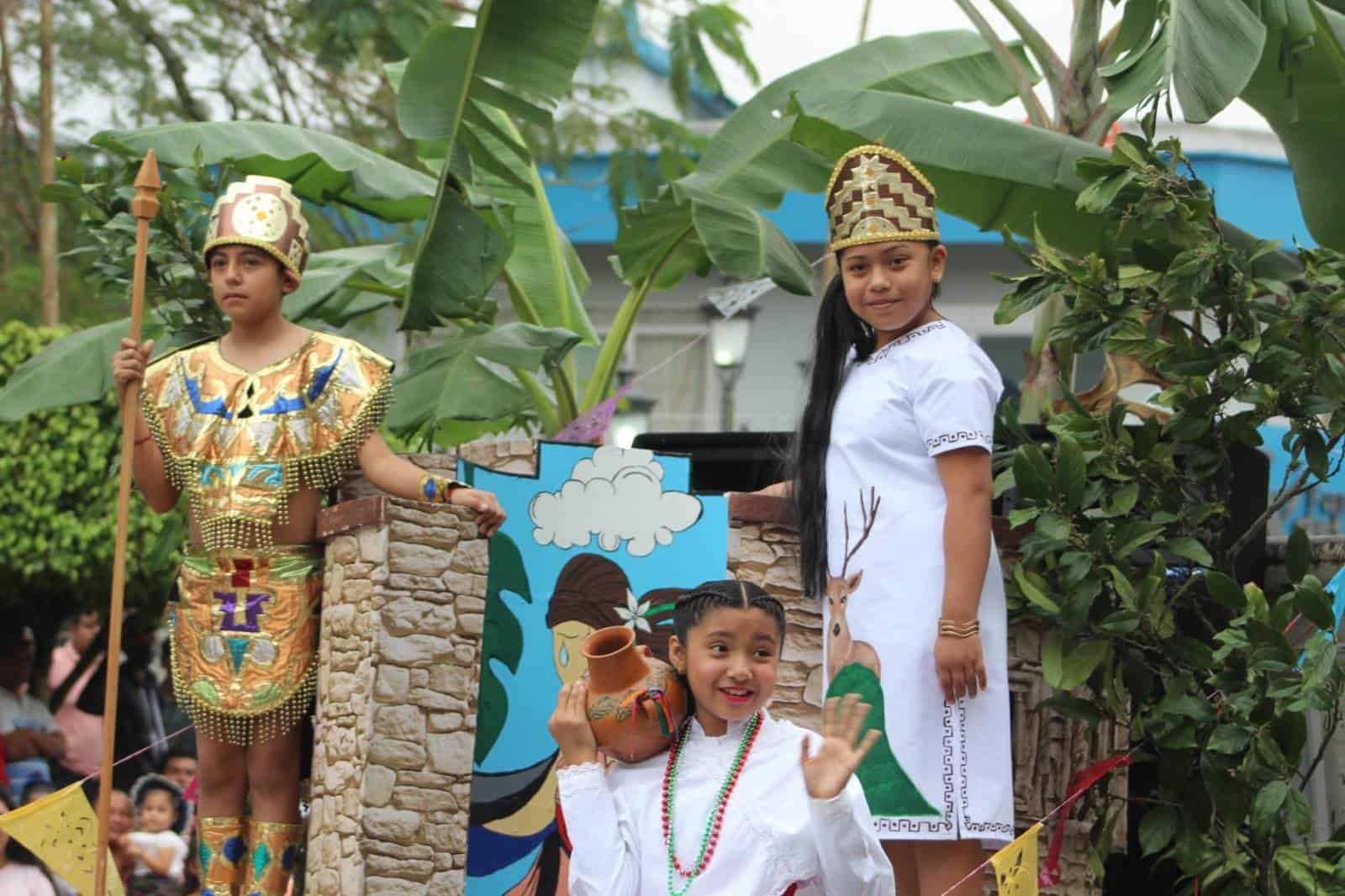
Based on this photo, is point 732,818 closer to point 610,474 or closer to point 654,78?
point 610,474

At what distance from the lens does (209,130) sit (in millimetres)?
7695

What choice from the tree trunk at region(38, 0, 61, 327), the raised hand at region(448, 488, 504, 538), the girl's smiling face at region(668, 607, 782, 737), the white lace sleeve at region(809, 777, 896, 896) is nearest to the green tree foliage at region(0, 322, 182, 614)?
the tree trunk at region(38, 0, 61, 327)

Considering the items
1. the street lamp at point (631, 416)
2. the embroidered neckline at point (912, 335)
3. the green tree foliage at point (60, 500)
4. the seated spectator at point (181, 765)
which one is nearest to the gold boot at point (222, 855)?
the embroidered neckline at point (912, 335)

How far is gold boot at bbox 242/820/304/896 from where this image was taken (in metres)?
5.24

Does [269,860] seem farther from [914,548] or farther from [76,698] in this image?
[76,698]

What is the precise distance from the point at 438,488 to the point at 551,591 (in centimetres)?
77

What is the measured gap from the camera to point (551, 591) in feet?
19.1

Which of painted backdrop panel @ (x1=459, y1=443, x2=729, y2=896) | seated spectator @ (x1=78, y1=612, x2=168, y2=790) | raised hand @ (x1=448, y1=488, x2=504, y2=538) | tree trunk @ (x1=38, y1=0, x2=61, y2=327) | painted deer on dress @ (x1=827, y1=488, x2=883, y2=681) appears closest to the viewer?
painted deer on dress @ (x1=827, y1=488, x2=883, y2=681)

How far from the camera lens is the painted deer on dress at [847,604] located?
471 cm

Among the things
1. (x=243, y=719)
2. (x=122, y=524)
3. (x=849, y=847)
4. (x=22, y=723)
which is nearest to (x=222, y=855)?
(x=243, y=719)

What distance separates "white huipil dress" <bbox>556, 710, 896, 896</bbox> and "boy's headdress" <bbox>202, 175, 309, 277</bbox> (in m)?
2.04

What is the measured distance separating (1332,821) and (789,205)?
1267cm

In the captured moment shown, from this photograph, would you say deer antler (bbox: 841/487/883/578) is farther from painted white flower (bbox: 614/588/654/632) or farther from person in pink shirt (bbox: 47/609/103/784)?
person in pink shirt (bbox: 47/609/103/784)

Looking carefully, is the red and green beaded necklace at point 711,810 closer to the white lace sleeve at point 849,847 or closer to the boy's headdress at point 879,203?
the white lace sleeve at point 849,847
